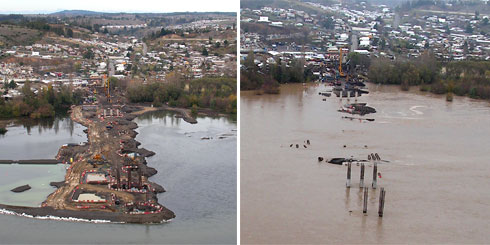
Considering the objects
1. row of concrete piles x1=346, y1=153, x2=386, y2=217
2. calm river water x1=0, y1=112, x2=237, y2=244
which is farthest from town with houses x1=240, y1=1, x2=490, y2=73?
row of concrete piles x1=346, y1=153, x2=386, y2=217

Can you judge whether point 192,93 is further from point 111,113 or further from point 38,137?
point 38,137

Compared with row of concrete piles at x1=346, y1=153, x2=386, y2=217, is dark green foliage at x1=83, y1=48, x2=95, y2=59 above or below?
above

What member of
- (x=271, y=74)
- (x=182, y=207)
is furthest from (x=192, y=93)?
(x=182, y=207)

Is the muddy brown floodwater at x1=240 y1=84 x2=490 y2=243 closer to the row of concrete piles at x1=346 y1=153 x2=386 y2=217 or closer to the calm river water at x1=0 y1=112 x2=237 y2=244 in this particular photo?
the row of concrete piles at x1=346 y1=153 x2=386 y2=217

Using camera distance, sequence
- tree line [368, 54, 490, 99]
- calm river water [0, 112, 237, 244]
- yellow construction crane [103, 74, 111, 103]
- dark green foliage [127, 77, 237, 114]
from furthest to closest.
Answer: yellow construction crane [103, 74, 111, 103], dark green foliage [127, 77, 237, 114], tree line [368, 54, 490, 99], calm river water [0, 112, 237, 244]

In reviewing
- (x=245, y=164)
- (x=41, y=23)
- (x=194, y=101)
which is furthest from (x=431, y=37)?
(x=245, y=164)
